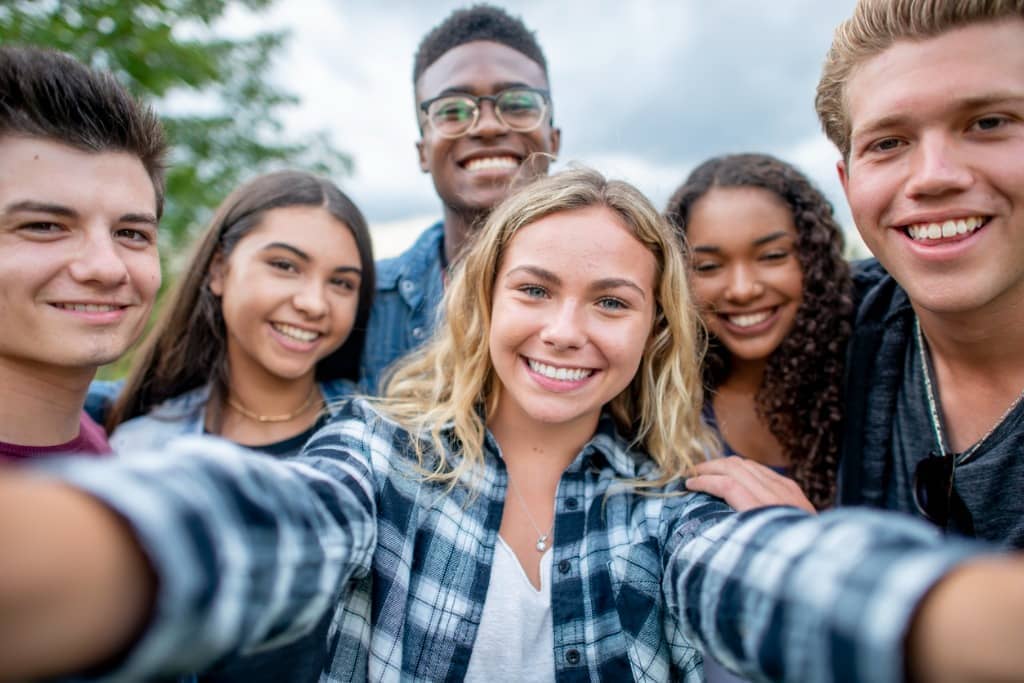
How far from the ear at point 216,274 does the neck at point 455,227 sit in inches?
42.2

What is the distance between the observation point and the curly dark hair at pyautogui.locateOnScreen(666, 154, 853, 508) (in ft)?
8.95

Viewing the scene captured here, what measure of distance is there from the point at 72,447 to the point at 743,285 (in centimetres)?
240

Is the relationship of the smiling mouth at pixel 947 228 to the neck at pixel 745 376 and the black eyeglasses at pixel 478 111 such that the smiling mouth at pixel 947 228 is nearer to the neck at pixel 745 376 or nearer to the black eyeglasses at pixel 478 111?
the neck at pixel 745 376

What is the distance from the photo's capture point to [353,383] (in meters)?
3.22

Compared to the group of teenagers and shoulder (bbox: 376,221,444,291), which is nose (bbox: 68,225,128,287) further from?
shoulder (bbox: 376,221,444,291)

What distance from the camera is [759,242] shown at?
2865 millimetres

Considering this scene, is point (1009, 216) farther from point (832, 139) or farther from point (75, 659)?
point (75, 659)

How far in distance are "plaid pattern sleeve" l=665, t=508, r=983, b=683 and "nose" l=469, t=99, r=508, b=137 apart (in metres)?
2.48

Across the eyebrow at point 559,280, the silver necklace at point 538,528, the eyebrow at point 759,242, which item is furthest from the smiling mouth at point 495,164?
the silver necklace at point 538,528

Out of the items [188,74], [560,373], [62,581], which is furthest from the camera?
[188,74]

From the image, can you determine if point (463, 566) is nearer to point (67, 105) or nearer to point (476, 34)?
point (67, 105)


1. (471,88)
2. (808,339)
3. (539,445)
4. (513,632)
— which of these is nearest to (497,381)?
(539,445)

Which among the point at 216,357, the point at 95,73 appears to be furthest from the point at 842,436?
the point at 95,73

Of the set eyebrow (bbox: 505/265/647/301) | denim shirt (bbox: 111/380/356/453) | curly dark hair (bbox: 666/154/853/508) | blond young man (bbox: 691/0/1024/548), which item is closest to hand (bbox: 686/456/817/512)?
blond young man (bbox: 691/0/1024/548)
